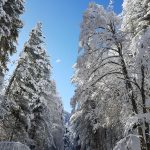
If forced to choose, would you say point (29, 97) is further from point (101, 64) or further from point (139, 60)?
point (139, 60)

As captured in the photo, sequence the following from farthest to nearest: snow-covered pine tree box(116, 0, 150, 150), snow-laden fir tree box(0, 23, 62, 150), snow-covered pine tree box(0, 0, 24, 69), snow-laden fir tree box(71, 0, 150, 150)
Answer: snow-laden fir tree box(0, 23, 62, 150)
snow-covered pine tree box(0, 0, 24, 69)
snow-laden fir tree box(71, 0, 150, 150)
snow-covered pine tree box(116, 0, 150, 150)

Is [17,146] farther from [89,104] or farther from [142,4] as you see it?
[89,104]

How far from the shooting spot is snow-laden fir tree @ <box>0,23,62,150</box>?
26125 mm

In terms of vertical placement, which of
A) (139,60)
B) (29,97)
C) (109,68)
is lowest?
(139,60)

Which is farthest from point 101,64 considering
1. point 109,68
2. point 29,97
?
point 29,97

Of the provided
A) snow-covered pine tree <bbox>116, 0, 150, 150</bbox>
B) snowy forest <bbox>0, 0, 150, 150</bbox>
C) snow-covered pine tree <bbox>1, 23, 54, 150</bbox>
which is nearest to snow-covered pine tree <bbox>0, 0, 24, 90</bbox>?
snowy forest <bbox>0, 0, 150, 150</bbox>

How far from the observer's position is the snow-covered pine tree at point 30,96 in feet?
86.1

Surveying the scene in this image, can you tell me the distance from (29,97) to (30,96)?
0.47ft

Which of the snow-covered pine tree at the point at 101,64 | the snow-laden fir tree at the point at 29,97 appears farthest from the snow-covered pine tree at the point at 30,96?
the snow-covered pine tree at the point at 101,64

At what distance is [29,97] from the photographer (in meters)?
30.7

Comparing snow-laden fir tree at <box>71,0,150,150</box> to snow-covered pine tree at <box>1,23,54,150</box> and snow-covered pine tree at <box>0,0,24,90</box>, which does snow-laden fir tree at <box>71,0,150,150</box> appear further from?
snow-covered pine tree at <box>1,23,54,150</box>

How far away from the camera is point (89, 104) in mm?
30031

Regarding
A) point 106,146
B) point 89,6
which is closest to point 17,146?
point 89,6

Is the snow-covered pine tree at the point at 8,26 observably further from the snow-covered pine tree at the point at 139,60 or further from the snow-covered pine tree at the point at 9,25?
the snow-covered pine tree at the point at 139,60
